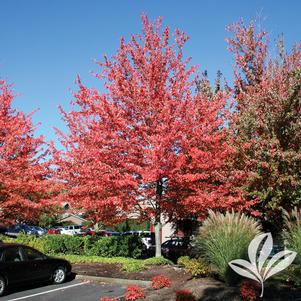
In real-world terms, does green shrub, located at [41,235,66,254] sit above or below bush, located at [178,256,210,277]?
above

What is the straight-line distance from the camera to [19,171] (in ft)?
58.7

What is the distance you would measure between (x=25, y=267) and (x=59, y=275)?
5.08 feet

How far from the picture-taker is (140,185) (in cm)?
1474

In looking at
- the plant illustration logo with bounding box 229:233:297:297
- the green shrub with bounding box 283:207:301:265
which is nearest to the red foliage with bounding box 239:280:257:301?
the plant illustration logo with bounding box 229:233:297:297

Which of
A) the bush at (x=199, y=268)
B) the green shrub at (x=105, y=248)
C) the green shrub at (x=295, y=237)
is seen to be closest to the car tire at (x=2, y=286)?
the bush at (x=199, y=268)

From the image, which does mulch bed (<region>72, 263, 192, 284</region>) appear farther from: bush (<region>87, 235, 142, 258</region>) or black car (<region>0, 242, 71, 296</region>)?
bush (<region>87, 235, 142, 258</region>)

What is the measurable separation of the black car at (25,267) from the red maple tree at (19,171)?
5055mm

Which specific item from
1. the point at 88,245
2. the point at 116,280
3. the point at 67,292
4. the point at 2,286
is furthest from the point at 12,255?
the point at 88,245

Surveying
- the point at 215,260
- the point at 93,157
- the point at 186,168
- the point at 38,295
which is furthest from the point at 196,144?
the point at 38,295

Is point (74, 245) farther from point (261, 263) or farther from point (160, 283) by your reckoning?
point (261, 263)

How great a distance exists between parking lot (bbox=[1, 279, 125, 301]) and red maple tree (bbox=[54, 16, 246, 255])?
113 inches

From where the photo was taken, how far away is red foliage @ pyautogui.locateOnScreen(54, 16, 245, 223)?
1378 cm

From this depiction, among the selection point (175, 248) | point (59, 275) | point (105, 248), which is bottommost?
point (59, 275)

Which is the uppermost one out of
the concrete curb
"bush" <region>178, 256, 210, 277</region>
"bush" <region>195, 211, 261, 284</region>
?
"bush" <region>195, 211, 261, 284</region>
